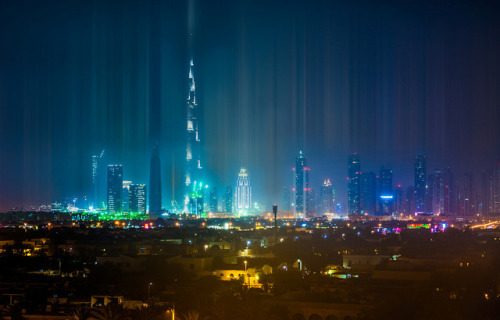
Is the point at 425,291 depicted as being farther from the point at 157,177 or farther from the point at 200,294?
the point at 157,177

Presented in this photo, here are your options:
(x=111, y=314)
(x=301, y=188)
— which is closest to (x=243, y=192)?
(x=301, y=188)

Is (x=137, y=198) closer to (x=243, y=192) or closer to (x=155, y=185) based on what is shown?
(x=155, y=185)

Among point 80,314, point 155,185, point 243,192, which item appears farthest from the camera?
point 243,192

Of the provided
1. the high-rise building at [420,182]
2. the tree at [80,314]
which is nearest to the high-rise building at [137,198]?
the high-rise building at [420,182]

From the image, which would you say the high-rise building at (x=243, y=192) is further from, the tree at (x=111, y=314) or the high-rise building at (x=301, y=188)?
the tree at (x=111, y=314)

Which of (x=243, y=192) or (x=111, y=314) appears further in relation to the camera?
(x=243, y=192)

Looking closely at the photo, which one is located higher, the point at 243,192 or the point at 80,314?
the point at 243,192

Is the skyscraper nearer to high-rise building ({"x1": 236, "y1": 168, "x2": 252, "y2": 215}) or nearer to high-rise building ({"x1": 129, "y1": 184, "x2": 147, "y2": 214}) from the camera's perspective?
high-rise building ({"x1": 129, "y1": 184, "x2": 147, "y2": 214})
